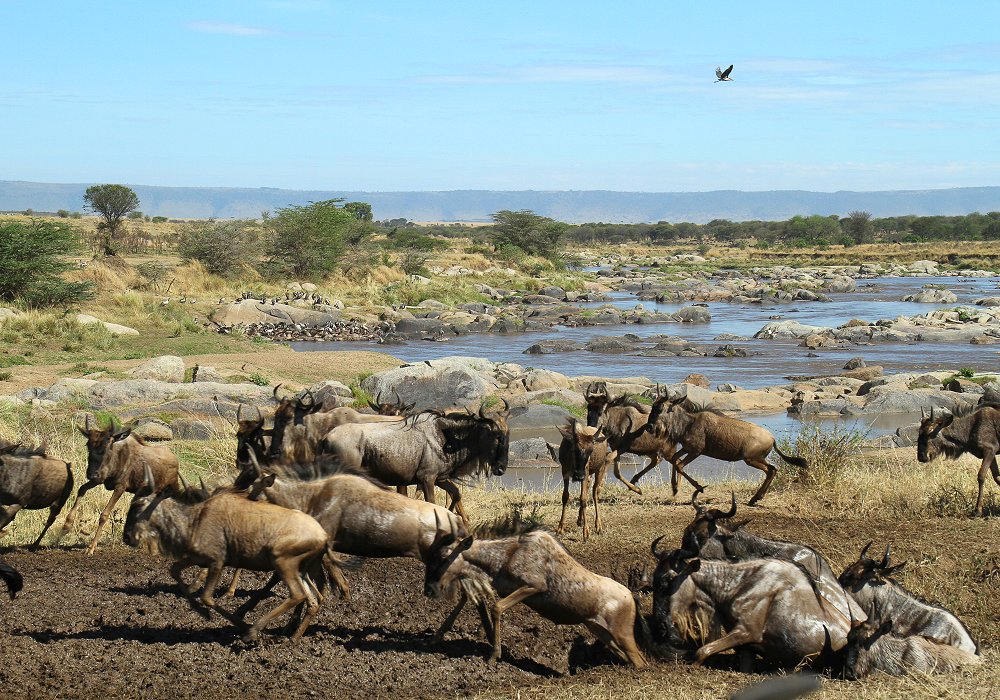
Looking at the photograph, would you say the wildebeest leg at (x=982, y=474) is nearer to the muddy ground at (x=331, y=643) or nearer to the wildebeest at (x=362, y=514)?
the muddy ground at (x=331, y=643)

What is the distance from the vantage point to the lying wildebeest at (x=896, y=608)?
6285 mm

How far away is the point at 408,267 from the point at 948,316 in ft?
79.6

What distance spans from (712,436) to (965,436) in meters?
2.26

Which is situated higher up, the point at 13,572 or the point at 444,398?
the point at 13,572

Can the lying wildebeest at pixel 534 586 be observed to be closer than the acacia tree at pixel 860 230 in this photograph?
Yes

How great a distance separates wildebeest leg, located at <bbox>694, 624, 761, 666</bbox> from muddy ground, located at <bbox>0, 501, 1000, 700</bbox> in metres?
0.09

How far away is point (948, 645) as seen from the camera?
6176mm

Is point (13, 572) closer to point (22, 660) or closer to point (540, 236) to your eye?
point (22, 660)

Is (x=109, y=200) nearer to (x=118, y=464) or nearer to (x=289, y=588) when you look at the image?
(x=118, y=464)

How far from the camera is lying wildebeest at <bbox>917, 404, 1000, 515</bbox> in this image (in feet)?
32.1

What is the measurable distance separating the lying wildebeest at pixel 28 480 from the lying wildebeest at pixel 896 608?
5.54m

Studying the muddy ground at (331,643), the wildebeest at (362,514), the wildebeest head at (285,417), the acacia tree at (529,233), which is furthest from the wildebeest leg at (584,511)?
the acacia tree at (529,233)

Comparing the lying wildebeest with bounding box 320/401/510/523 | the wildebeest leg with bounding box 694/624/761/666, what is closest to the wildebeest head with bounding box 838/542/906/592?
the wildebeest leg with bounding box 694/624/761/666

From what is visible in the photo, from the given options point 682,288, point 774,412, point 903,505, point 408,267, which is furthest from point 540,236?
point 903,505
